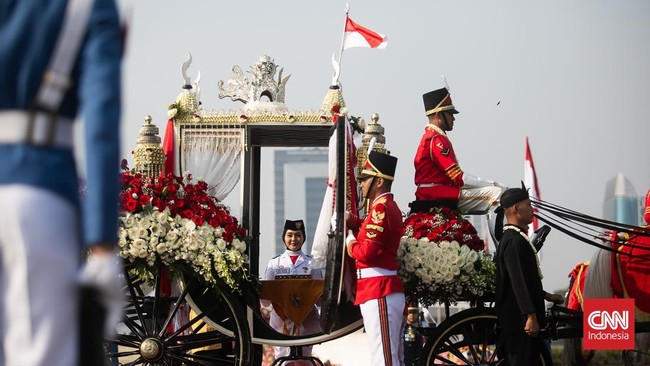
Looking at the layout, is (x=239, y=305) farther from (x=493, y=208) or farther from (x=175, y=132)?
(x=493, y=208)

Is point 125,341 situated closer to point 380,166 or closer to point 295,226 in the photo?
point 380,166

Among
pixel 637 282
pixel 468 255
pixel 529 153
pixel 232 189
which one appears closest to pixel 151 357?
pixel 232 189

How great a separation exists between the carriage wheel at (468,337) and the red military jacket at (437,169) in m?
1.05

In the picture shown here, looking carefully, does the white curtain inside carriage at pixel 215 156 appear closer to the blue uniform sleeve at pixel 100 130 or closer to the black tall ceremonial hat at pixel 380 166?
the black tall ceremonial hat at pixel 380 166

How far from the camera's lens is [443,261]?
7.67 meters

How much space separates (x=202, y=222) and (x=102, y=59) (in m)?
4.98

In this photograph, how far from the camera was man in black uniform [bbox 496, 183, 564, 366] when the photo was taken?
24.0 feet

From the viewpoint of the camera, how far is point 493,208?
8.48 meters

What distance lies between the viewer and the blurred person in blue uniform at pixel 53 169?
2.55 meters

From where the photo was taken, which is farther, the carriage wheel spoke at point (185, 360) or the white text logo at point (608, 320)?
the white text logo at point (608, 320)

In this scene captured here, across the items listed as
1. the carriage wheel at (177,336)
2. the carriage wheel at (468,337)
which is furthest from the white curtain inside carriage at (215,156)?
the carriage wheel at (468,337)

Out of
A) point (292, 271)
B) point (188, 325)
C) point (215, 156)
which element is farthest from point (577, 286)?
point (188, 325)

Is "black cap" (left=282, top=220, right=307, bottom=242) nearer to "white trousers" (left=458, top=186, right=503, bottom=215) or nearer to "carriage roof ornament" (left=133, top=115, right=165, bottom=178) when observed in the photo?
"carriage roof ornament" (left=133, top=115, right=165, bottom=178)

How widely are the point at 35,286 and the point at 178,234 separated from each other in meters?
4.98
